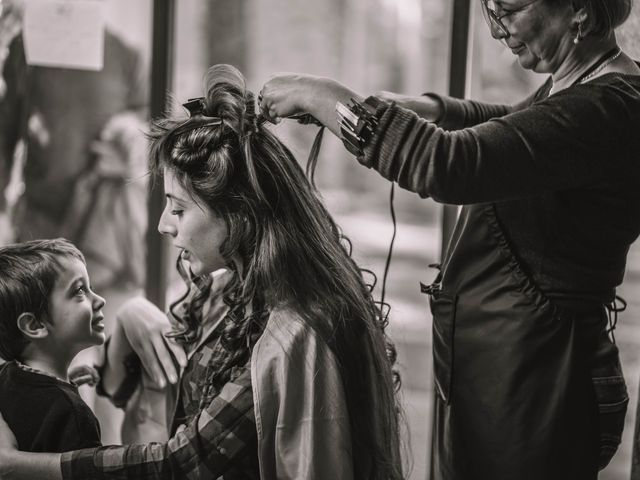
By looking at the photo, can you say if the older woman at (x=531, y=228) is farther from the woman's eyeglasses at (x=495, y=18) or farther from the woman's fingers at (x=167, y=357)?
the woman's fingers at (x=167, y=357)

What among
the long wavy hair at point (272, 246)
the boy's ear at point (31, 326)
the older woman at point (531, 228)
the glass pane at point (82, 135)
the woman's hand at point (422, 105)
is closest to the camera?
the older woman at point (531, 228)

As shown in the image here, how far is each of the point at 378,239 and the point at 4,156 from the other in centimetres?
142

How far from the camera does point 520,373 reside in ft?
4.80

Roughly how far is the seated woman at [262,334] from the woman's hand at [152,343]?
31cm

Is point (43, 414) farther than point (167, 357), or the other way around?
point (167, 357)

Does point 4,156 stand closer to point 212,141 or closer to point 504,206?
point 212,141

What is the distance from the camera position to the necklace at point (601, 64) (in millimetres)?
1385

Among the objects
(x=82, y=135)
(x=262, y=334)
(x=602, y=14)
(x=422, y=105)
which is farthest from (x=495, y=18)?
(x=82, y=135)

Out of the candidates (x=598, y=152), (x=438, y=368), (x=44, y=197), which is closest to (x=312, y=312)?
(x=438, y=368)

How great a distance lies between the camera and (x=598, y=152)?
125cm

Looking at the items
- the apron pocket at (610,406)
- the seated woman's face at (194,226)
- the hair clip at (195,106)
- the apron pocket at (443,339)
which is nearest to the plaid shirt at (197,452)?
the seated woman's face at (194,226)

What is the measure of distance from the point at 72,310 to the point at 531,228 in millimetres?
994

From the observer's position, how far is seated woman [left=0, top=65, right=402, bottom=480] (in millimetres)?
1368

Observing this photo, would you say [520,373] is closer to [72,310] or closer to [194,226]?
[194,226]
